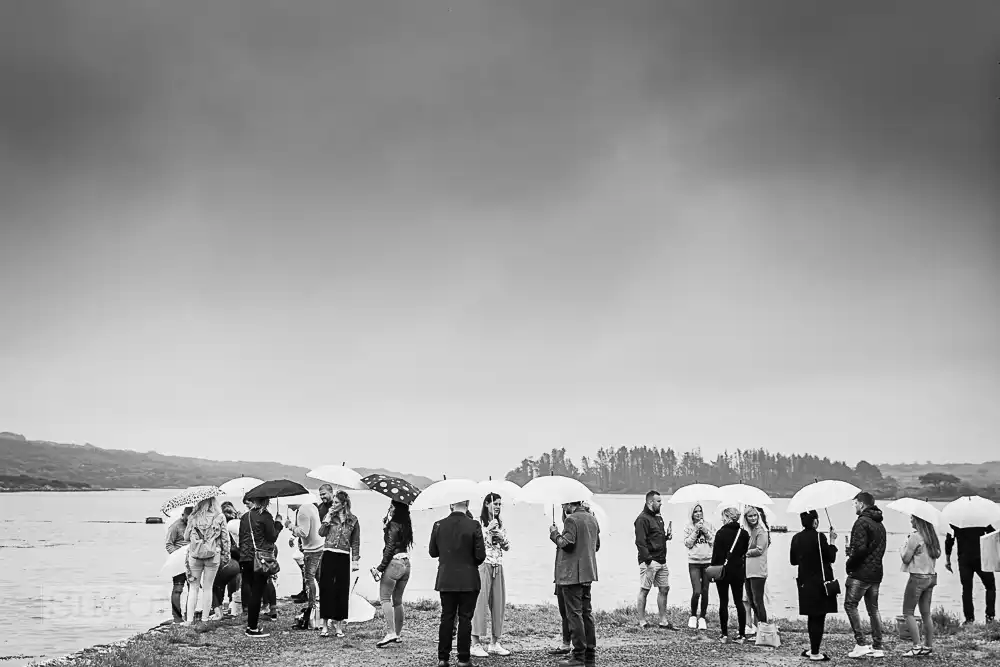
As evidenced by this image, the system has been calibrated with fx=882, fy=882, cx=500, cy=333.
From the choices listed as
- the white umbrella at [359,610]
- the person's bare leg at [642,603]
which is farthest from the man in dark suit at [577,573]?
the white umbrella at [359,610]

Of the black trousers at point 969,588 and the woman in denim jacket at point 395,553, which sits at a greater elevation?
the woman in denim jacket at point 395,553

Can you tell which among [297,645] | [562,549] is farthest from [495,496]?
[297,645]

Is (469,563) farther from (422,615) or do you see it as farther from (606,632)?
(422,615)

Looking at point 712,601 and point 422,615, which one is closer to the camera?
point 422,615

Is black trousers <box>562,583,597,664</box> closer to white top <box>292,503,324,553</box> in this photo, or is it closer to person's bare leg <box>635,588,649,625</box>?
person's bare leg <box>635,588,649,625</box>

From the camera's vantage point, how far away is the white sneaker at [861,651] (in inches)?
482

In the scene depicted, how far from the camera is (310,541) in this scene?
14305 mm

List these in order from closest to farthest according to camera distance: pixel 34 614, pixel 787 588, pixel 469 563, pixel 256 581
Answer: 1. pixel 469 563
2. pixel 256 581
3. pixel 34 614
4. pixel 787 588

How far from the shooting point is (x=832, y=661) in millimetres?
12016

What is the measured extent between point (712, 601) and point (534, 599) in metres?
5.31

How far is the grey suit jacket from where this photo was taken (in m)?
11.2

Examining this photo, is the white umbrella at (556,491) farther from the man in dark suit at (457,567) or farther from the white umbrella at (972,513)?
the white umbrella at (972,513)

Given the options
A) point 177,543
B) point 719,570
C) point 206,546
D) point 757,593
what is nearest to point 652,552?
point 719,570

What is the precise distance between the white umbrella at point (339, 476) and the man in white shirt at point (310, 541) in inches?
44.8
